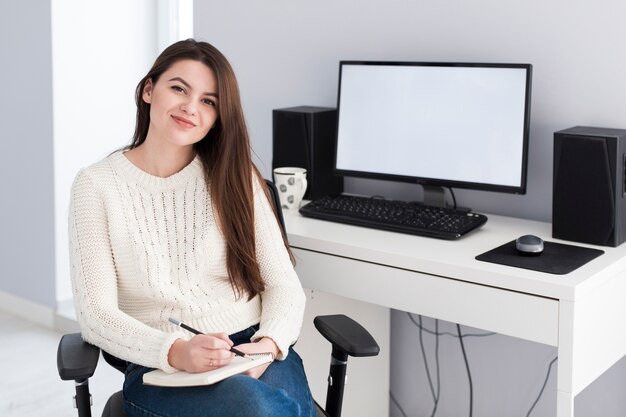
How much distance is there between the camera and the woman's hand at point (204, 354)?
1.61 m

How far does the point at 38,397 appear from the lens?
9.39 feet

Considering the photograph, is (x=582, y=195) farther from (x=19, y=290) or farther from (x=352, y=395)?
(x=19, y=290)

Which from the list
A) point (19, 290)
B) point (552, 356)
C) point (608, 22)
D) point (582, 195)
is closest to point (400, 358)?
point (552, 356)

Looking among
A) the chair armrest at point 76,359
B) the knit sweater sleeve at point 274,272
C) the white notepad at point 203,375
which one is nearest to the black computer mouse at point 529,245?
the knit sweater sleeve at point 274,272

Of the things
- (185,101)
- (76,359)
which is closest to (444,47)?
(185,101)

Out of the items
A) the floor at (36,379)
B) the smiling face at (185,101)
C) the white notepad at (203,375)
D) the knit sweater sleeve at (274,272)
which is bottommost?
the floor at (36,379)

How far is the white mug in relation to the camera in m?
2.35

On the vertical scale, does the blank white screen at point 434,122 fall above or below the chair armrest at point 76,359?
above

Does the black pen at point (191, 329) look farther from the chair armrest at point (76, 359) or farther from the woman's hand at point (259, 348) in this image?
the chair armrest at point (76, 359)

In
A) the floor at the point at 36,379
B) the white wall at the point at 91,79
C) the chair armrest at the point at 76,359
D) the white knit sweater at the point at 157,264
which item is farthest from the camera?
the white wall at the point at 91,79

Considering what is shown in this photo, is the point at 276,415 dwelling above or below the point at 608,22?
below

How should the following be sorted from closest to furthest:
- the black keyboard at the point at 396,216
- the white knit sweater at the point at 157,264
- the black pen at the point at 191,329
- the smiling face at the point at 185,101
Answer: the black pen at the point at 191,329, the white knit sweater at the point at 157,264, the smiling face at the point at 185,101, the black keyboard at the point at 396,216

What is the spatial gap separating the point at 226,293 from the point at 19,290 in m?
2.04

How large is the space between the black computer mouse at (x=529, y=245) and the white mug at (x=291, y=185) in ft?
2.17
